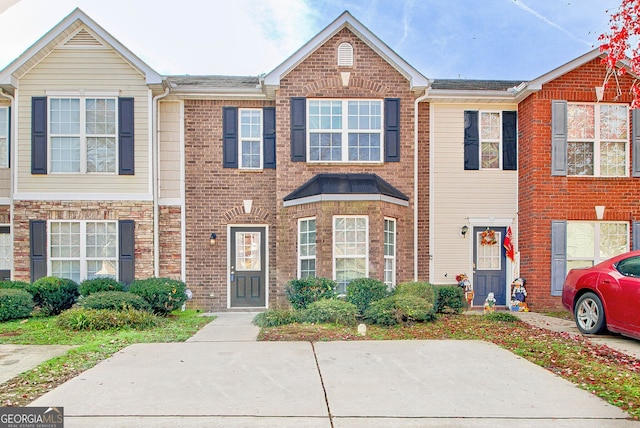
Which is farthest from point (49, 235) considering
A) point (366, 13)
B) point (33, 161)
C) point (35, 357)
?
point (366, 13)

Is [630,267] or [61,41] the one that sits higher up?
[61,41]

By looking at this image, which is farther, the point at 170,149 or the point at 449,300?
the point at 170,149

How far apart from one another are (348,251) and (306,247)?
102 centimetres

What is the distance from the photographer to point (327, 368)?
545 cm

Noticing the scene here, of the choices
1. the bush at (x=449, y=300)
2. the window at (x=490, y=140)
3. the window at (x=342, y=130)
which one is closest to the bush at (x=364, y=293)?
the bush at (x=449, y=300)

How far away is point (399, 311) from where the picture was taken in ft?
27.1

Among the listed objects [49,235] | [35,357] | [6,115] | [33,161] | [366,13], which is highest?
[366,13]

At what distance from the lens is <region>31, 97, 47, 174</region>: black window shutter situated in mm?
10867

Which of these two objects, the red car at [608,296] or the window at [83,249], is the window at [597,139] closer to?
the red car at [608,296]

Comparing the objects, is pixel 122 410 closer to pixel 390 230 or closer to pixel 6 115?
pixel 390 230

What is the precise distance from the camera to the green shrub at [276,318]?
8.33m

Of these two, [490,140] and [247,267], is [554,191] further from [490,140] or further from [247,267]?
[247,267]

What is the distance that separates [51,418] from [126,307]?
16.3 ft

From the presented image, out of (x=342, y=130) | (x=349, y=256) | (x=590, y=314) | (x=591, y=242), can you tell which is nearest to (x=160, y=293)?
(x=349, y=256)
